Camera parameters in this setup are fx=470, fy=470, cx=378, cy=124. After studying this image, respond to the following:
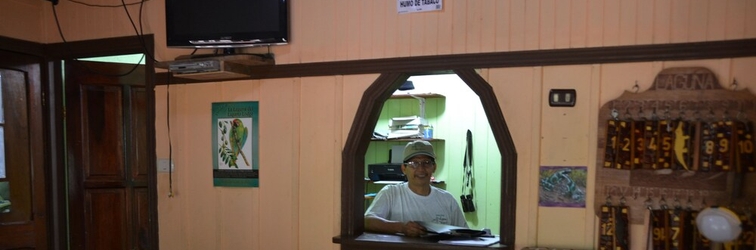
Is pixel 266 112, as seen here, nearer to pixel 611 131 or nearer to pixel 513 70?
pixel 513 70

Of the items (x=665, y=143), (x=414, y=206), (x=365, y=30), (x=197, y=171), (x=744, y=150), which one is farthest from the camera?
(x=414, y=206)

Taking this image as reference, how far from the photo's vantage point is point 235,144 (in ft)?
8.64

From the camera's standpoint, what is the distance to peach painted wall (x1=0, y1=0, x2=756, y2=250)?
79.8 inches

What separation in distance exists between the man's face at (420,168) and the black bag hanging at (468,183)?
49.8 inches

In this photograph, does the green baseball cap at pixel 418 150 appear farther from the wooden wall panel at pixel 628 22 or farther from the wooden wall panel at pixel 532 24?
the wooden wall panel at pixel 628 22

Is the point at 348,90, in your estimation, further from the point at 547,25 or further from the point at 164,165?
the point at 164,165

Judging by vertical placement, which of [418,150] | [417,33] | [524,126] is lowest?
[418,150]

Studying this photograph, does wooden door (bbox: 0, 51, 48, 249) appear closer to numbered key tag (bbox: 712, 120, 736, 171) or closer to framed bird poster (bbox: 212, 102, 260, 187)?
framed bird poster (bbox: 212, 102, 260, 187)

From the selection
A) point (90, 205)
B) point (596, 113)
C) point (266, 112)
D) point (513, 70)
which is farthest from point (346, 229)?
point (90, 205)

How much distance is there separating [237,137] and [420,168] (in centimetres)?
117

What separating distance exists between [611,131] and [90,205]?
10.3ft

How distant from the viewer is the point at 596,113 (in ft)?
6.82

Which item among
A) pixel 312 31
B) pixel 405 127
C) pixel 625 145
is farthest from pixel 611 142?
pixel 405 127

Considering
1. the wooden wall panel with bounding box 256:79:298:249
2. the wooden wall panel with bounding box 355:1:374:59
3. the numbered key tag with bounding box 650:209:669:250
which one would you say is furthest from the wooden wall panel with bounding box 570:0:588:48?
the wooden wall panel with bounding box 256:79:298:249
